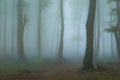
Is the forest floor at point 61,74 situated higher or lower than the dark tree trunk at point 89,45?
lower

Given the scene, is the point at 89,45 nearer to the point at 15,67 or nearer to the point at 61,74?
the point at 61,74

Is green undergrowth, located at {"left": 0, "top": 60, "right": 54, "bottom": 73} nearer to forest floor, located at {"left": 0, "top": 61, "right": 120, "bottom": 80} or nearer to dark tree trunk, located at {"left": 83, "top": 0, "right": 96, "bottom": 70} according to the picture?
forest floor, located at {"left": 0, "top": 61, "right": 120, "bottom": 80}

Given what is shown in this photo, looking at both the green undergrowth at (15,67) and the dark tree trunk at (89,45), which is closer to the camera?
the dark tree trunk at (89,45)

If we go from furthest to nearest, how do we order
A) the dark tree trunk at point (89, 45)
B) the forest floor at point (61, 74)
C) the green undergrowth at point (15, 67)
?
the green undergrowth at point (15, 67)
the dark tree trunk at point (89, 45)
the forest floor at point (61, 74)

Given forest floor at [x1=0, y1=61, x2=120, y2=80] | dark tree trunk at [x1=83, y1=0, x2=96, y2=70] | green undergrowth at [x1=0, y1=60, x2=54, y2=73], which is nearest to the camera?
forest floor at [x1=0, y1=61, x2=120, y2=80]

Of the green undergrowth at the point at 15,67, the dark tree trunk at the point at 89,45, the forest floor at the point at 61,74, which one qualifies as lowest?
the green undergrowth at the point at 15,67

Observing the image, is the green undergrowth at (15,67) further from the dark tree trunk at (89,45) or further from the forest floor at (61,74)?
the dark tree trunk at (89,45)

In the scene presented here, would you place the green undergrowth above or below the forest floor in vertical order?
below

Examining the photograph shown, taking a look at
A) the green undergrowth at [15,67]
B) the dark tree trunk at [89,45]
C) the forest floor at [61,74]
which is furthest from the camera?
the green undergrowth at [15,67]

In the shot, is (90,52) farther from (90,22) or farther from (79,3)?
(79,3)

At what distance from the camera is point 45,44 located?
5588 cm

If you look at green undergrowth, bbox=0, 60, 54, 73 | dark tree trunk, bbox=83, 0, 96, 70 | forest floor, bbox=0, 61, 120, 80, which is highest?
dark tree trunk, bbox=83, 0, 96, 70

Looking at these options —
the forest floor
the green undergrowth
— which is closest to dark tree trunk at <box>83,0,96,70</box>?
the forest floor

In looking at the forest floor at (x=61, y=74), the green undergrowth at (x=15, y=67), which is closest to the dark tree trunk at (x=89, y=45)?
the forest floor at (x=61, y=74)
